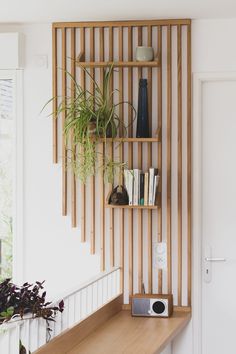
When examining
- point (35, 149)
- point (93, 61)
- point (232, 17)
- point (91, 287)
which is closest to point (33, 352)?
point (91, 287)

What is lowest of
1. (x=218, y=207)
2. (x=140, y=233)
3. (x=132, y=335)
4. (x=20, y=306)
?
(x=132, y=335)

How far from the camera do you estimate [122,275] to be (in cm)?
484

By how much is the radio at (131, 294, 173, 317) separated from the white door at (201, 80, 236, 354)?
34 cm

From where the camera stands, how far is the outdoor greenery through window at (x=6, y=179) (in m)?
4.97

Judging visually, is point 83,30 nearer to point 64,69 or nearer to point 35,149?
point 64,69

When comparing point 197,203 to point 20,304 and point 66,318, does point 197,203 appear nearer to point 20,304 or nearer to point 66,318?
point 66,318

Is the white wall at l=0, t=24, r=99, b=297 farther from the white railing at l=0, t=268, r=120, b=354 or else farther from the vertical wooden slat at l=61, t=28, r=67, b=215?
the white railing at l=0, t=268, r=120, b=354

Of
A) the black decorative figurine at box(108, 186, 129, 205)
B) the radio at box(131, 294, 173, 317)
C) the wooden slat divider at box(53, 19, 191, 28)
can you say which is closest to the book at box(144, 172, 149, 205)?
the black decorative figurine at box(108, 186, 129, 205)

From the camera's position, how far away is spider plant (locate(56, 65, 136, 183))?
465 cm

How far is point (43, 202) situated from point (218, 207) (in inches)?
45.8

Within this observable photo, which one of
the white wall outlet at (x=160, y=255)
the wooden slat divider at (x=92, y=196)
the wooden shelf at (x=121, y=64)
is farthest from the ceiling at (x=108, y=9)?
the white wall outlet at (x=160, y=255)

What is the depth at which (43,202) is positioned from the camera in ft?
16.1

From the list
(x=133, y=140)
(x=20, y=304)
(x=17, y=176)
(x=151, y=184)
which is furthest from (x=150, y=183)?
(x=20, y=304)

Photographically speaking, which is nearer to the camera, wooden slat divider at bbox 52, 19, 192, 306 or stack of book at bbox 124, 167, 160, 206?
stack of book at bbox 124, 167, 160, 206
